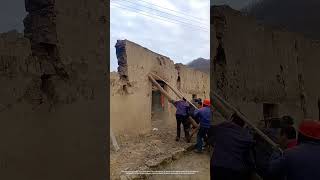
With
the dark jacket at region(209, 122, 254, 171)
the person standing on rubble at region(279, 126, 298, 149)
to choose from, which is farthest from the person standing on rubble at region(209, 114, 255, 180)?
the person standing on rubble at region(279, 126, 298, 149)

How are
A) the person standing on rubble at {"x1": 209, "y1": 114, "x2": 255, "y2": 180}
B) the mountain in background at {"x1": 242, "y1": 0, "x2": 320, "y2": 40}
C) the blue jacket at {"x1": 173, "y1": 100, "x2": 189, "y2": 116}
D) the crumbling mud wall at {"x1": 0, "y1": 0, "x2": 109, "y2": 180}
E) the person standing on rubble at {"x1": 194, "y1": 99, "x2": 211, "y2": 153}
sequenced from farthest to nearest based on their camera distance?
the blue jacket at {"x1": 173, "y1": 100, "x2": 189, "y2": 116}, the person standing on rubble at {"x1": 194, "y1": 99, "x2": 211, "y2": 153}, the mountain in background at {"x1": 242, "y1": 0, "x2": 320, "y2": 40}, the person standing on rubble at {"x1": 209, "y1": 114, "x2": 255, "y2": 180}, the crumbling mud wall at {"x1": 0, "y1": 0, "x2": 109, "y2": 180}

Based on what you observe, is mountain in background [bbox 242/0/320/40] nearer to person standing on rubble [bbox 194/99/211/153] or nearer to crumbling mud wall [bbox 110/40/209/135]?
person standing on rubble [bbox 194/99/211/153]

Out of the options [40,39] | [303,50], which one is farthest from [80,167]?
[303,50]

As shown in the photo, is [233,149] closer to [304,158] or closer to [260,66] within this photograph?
[304,158]

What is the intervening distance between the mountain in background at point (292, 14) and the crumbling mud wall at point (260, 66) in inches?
4.1

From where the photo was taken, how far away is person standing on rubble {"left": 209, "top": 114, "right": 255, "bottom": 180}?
10.6ft

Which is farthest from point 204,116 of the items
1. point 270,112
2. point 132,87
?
point 270,112

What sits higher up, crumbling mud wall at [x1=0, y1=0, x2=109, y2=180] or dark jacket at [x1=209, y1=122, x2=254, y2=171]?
crumbling mud wall at [x1=0, y1=0, x2=109, y2=180]

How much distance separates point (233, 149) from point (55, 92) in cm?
156

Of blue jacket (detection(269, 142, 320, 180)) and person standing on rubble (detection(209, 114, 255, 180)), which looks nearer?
blue jacket (detection(269, 142, 320, 180))

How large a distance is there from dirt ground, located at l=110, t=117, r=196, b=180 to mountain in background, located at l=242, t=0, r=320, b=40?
10.8 feet

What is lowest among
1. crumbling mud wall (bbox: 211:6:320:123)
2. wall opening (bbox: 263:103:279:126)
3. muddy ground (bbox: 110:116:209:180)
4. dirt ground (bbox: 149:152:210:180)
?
dirt ground (bbox: 149:152:210:180)

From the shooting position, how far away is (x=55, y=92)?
9.08 feet

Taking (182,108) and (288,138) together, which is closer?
(288,138)
